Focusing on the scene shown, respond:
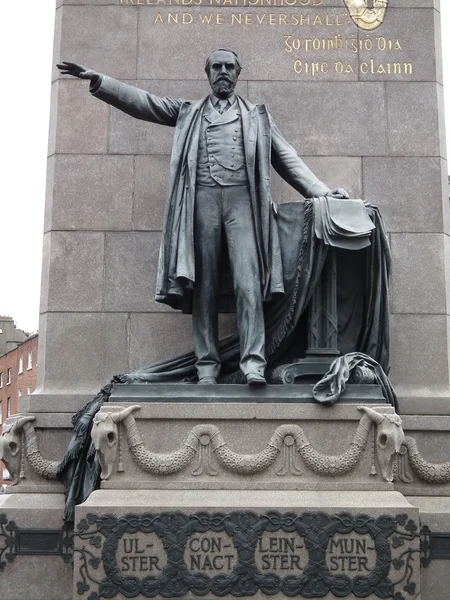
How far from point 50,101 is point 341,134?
13.2 feet

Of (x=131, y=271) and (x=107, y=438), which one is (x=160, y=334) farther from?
(x=107, y=438)

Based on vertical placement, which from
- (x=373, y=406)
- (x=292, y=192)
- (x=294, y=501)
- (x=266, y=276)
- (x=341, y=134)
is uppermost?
(x=341, y=134)

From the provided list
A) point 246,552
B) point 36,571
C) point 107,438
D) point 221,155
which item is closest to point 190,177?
point 221,155

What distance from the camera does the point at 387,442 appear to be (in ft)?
33.7

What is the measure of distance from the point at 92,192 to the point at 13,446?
3.43 m

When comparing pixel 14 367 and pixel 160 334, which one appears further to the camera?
pixel 14 367

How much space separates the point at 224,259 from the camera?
38.4ft

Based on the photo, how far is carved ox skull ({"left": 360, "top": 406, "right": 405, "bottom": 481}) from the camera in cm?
1027

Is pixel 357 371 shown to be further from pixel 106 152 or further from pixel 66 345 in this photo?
pixel 106 152

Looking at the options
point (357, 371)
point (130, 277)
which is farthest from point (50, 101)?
point (357, 371)

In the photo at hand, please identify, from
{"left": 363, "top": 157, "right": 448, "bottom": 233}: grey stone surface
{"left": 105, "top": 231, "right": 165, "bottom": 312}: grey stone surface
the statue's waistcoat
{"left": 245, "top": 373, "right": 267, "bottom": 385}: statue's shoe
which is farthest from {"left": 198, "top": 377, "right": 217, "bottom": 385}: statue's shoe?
{"left": 363, "top": 157, "right": 448, "bottom": 233}: grey stone surface

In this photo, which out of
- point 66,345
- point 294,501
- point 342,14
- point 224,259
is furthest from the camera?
point 342,14

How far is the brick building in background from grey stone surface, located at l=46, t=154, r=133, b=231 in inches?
1695

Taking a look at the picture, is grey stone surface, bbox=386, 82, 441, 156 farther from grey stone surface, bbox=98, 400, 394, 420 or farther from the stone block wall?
grey stone surface, bbox=98, 400, 394, 420
